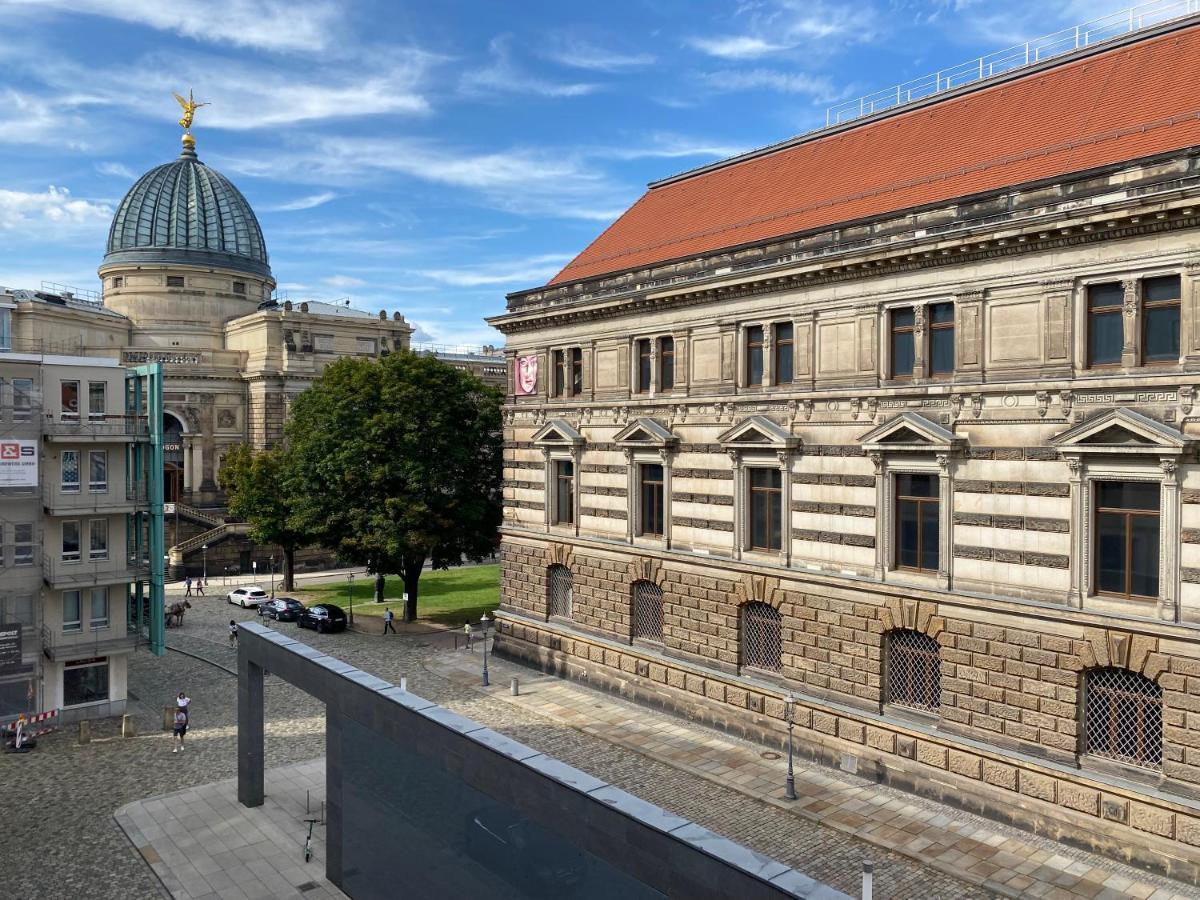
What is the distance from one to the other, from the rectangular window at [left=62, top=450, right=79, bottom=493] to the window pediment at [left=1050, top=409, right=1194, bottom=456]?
104 ft

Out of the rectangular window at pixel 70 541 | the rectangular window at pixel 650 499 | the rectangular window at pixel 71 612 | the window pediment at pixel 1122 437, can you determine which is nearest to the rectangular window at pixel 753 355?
the rectangular window at pixel 650 499

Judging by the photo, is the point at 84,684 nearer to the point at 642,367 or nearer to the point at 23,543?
the point at 23,543

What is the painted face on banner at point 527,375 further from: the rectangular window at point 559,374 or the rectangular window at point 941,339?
the rectangular window at point 941,339

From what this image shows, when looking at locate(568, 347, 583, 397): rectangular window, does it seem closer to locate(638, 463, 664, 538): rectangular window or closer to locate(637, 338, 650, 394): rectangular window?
locate(637, 338, 650, 394): rectangular window

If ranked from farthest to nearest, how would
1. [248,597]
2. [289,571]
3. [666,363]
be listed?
[289,571] → [248,597] → [666,363]

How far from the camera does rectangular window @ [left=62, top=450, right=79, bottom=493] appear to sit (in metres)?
32.4

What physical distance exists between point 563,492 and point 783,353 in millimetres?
12395

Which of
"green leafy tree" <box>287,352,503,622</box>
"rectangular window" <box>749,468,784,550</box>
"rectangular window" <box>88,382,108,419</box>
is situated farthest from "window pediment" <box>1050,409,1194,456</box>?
"rectangular window" <box>88,382,108,419</box>

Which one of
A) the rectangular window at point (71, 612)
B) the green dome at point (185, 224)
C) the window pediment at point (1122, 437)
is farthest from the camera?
the green dome at point (185, 224)

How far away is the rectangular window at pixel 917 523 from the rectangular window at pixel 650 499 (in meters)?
9.85

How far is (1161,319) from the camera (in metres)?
21.1

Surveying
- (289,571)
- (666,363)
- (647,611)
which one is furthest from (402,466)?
(289,571)

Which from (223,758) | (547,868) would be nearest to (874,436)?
(547,868)

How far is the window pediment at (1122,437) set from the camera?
2030cm
